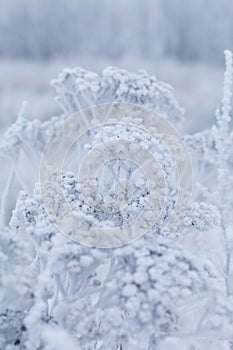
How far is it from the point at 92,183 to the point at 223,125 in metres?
0.20

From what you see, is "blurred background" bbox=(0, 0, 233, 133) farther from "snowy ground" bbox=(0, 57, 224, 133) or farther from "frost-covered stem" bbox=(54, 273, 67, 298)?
"frost-covered stem" bbox=(54, 273, 67, 298)

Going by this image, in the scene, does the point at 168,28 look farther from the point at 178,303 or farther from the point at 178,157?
the point at 178,303

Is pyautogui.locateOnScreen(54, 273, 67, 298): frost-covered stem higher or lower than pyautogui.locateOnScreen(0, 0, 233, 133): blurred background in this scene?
lower

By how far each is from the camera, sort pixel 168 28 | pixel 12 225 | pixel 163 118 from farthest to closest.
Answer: pixel 168 28 → pixel 163 118 → pixel 12 225

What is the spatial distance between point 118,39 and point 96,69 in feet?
0.31

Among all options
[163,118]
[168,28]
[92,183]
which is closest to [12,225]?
[92,183]

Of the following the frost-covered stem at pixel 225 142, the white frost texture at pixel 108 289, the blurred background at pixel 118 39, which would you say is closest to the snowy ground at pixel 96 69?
the blurred background at pixel 118 39

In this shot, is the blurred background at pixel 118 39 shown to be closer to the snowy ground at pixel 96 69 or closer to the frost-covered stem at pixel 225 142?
the snowy ground at pixel 96 69

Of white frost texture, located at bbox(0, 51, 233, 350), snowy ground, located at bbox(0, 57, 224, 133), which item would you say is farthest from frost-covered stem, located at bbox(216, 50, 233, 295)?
snowy ground, located at bbox(0, 57, 224, 133)

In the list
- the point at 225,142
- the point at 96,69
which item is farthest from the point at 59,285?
the point at 96,69

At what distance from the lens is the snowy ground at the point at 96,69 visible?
47.7 inches

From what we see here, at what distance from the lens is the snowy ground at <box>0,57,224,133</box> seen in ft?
3.98

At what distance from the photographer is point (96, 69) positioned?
4.34 feet

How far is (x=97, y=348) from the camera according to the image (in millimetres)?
530
